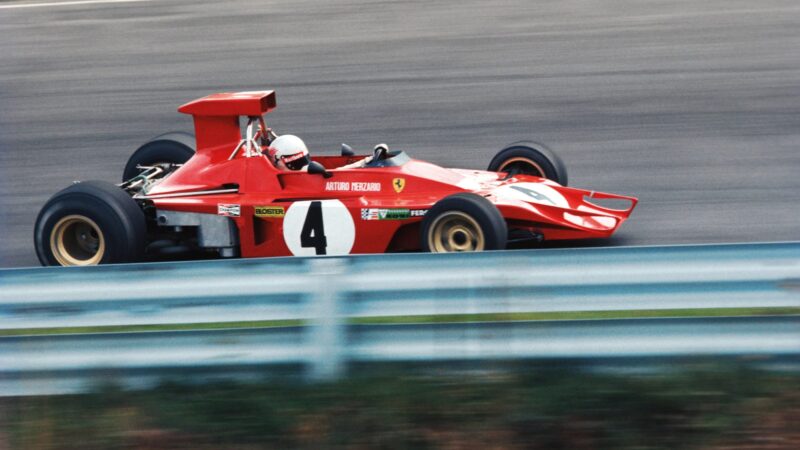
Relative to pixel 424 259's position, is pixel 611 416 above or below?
below

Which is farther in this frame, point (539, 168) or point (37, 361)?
point (539, 168)

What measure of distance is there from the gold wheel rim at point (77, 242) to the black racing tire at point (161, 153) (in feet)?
4.45

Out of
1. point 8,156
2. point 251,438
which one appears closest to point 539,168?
point 251,438

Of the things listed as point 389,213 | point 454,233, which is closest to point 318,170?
point 389,213

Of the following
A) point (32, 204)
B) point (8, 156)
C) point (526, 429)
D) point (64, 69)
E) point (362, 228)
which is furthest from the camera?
point (64, 69)

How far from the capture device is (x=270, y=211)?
7.78m

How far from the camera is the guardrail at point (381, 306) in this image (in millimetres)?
4562

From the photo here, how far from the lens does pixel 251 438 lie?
448cm

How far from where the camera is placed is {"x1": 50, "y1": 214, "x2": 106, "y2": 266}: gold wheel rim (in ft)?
25.0

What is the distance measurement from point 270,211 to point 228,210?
1.06 ft

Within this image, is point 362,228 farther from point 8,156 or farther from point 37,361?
point 8,156

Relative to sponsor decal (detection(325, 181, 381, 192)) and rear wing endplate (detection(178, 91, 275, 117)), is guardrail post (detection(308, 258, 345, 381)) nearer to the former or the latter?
sponsor decal (detection(325, 181, 381, 192))

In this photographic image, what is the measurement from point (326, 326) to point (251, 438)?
1.86 feet

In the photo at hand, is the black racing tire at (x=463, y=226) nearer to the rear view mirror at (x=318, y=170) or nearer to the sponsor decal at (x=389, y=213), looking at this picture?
the sponsor decal at (x=389, y=213)
